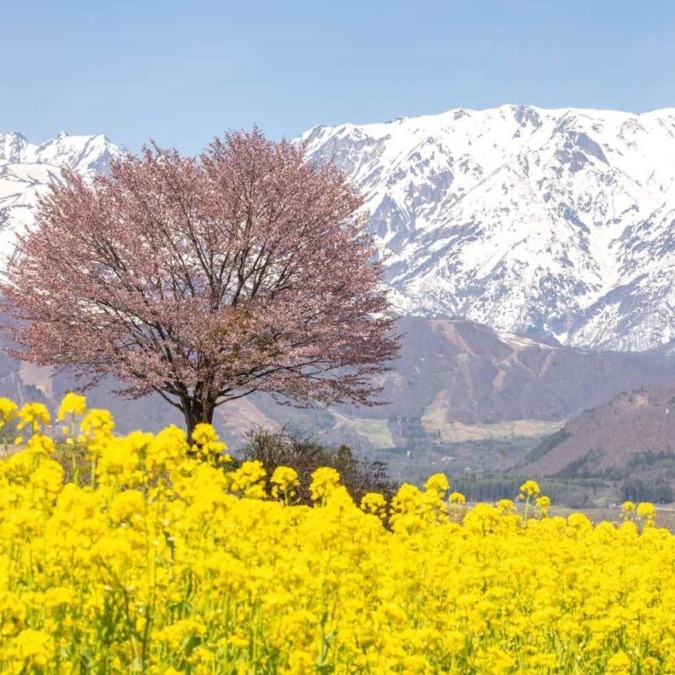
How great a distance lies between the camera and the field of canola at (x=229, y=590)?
533cm

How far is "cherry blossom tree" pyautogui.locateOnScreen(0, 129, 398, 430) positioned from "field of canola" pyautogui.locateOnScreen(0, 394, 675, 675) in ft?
56.0

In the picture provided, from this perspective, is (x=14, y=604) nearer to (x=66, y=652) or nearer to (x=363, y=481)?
(x=66, y=652)

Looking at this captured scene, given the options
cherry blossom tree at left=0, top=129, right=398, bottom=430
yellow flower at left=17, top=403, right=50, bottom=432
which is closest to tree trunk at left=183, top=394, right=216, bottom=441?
cherry blossom tree at left=0, top=129, right=398, bottom=430

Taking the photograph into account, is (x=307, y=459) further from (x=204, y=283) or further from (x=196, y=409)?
(x=204, y=283)

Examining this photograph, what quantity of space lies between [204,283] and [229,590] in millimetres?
25735

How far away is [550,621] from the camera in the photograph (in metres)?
9.28

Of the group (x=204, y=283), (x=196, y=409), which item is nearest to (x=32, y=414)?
(x=196, y=409)

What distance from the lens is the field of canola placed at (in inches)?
210

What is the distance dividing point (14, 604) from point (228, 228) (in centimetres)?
2645

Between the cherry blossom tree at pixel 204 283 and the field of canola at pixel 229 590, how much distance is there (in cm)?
1706

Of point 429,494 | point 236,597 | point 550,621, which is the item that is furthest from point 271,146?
point 236,597

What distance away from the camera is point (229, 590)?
18.5ft

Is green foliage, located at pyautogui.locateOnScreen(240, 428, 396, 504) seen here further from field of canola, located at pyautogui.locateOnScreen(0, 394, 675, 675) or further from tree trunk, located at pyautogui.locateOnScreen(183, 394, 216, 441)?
field of canola, located at pyautogui.locateOnScreen(0, 394, 675, 675)

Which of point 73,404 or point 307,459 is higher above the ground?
point 73,404
